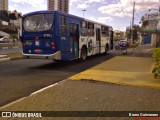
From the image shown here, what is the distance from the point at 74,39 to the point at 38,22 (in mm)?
2834

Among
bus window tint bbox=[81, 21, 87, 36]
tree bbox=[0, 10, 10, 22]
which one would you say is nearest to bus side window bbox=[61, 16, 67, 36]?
bus window tint bbox=[81, 21, 87, 36]

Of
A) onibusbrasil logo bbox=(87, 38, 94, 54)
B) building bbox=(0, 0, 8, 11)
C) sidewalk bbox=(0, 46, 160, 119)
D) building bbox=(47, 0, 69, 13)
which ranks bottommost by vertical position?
sidewalk bbox=(0, 46, 160, 119)

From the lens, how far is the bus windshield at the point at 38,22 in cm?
1391

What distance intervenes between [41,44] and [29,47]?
82 centimetres

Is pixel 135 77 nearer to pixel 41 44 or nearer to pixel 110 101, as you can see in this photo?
pixel 110 101

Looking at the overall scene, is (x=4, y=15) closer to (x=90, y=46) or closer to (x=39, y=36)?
(x=90, y=46)

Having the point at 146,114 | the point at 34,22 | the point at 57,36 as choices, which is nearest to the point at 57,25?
the point at 57,36

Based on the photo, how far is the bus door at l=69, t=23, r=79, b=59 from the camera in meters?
15.6

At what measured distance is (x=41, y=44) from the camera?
14.1 metres

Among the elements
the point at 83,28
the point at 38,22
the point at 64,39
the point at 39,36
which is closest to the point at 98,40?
the point at 83,28

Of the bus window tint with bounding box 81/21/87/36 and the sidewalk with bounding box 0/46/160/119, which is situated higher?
the bus window tint with bounding box 81/21/87/36

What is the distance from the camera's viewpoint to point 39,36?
1405 cm

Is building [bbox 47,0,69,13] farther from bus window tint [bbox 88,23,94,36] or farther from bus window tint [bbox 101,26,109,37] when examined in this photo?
bus window tint [bbox 88,23,94,36]

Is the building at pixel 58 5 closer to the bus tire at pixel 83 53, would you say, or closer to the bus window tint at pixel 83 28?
the bus window tint at pixel 83 28
